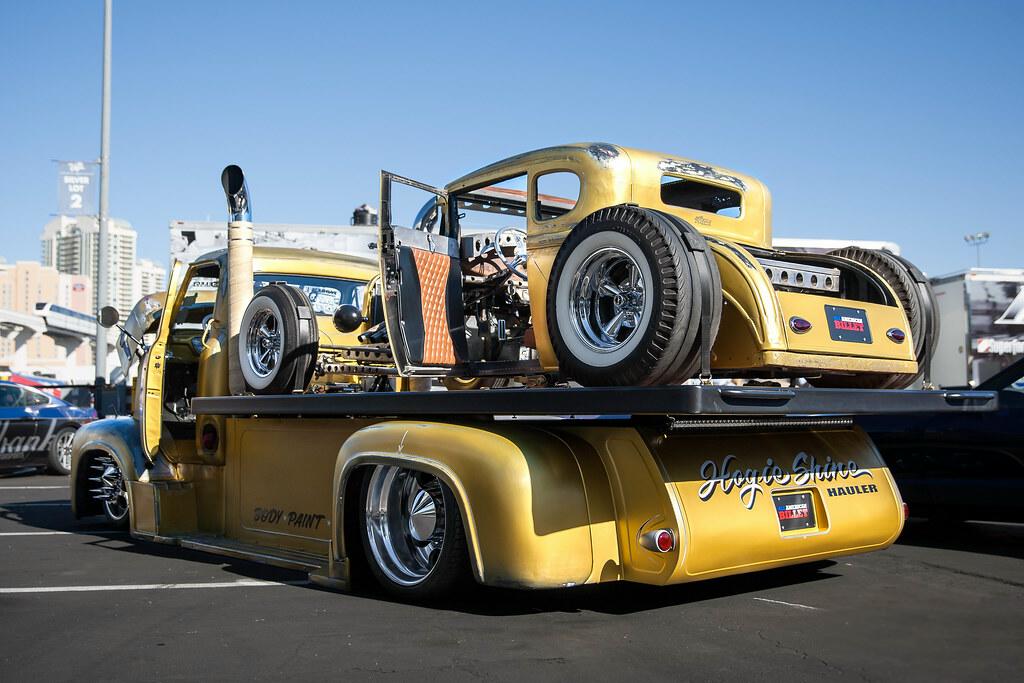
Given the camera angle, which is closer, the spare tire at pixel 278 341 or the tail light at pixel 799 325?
the tail light at pixel 799 325

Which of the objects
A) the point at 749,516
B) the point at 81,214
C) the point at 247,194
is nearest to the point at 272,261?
the point at 247,194

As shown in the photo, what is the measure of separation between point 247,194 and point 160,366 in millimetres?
1431

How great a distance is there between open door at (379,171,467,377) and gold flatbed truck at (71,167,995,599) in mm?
532

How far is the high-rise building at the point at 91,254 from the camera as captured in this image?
118 meters

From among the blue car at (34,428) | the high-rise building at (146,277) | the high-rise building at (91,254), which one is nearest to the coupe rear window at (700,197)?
the blue car at (34,428)

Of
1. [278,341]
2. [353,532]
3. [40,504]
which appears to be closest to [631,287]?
[353,532]

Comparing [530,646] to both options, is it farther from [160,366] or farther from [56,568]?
[160,366]

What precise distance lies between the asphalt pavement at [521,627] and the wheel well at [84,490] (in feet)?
4.87

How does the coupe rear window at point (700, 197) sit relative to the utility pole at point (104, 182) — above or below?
below

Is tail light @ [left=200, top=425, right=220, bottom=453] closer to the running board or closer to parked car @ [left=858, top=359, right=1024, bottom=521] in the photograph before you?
the running board

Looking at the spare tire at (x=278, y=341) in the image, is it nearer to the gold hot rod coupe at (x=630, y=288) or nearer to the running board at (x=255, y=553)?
the gold hot rod coupe at (x=630, y=288)

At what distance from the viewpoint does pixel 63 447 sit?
14062mm

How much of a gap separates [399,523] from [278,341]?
5.69 feet

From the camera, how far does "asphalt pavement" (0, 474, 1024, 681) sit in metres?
3.90
